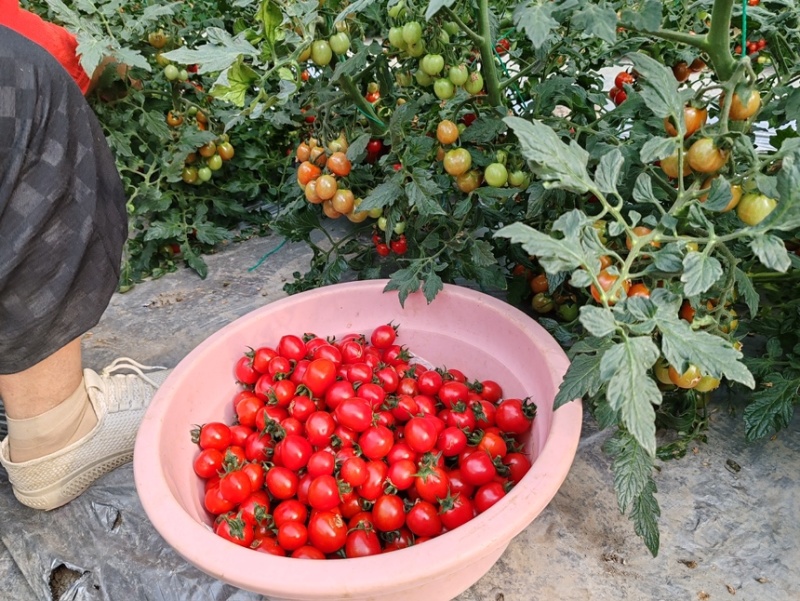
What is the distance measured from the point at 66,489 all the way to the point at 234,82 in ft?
3.02

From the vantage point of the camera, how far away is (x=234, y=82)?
88cm

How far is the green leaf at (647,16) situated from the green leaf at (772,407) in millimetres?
715

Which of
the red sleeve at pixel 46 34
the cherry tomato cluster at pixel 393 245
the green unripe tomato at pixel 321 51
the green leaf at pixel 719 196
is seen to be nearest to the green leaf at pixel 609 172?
the green leaf at pixel 719 196

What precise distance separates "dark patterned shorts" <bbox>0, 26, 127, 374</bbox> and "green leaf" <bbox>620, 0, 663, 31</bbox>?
1003 millimetres

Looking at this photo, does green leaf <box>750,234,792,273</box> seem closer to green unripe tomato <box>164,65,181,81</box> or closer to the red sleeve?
the red sleeve

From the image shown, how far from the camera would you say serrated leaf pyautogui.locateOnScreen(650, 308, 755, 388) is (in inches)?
23.7

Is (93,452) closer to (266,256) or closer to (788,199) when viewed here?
(266,256)

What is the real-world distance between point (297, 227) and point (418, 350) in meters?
0.49

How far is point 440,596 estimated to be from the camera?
36.6 inches

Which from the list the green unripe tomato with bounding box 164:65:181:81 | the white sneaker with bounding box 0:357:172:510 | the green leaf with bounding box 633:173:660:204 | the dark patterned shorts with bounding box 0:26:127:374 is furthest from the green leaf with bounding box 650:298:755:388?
the green unripe tomato with bounding box 164:65:181:81

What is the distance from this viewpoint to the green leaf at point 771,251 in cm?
64

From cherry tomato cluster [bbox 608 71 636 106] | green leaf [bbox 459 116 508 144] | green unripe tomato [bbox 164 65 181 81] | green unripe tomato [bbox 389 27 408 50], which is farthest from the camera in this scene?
green unripe tomato [bbox 164 65 181 81]

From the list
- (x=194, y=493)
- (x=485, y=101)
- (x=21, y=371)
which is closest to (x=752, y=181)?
(x=485, y=101)

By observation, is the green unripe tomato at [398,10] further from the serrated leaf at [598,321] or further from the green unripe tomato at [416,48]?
the serrated leaf at [598,321]
